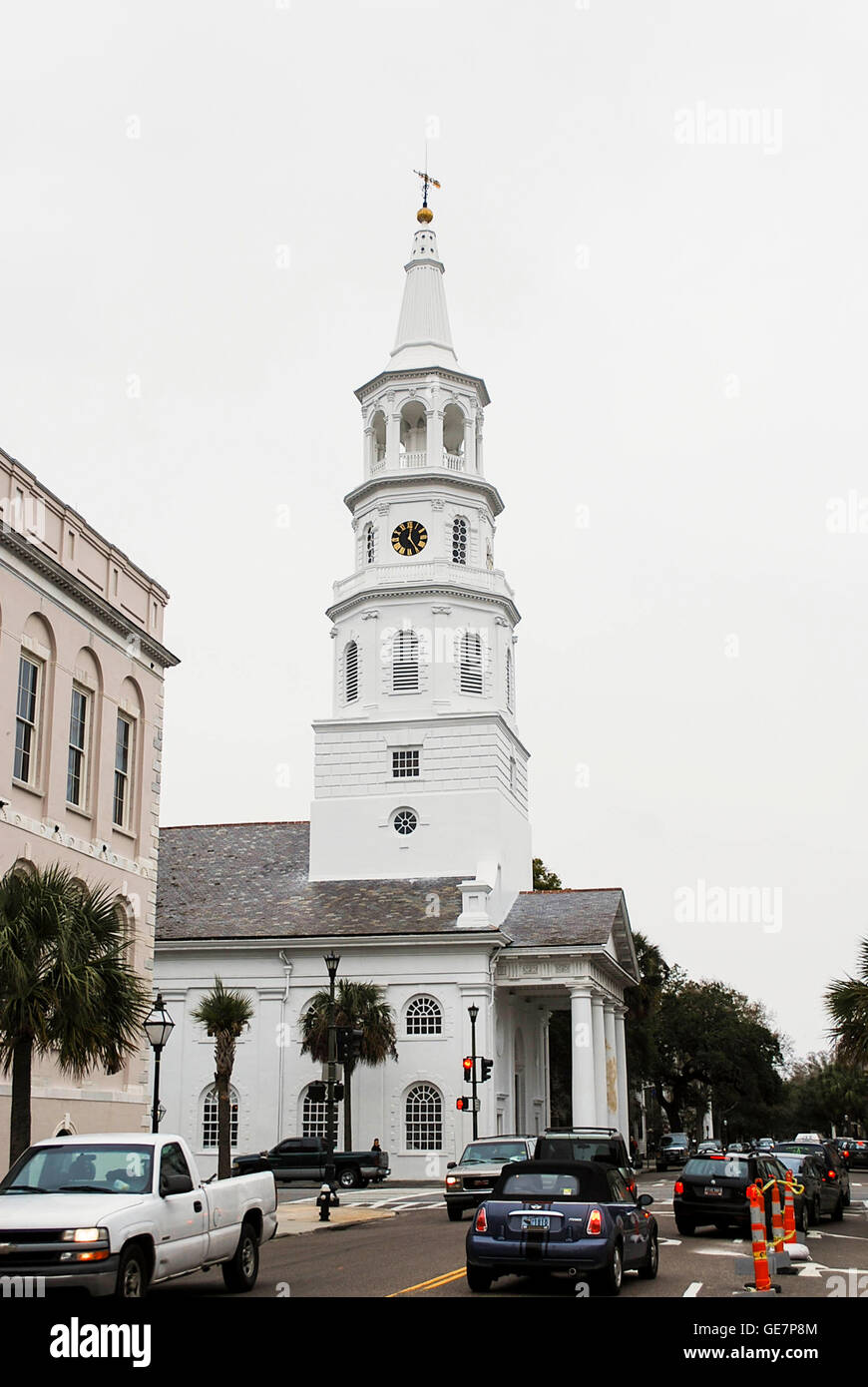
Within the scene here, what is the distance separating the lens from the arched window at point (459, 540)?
5884 cm

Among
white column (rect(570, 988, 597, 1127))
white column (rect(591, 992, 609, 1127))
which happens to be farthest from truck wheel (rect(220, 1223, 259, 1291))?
white column (rect(591, 992, 609, 1127))

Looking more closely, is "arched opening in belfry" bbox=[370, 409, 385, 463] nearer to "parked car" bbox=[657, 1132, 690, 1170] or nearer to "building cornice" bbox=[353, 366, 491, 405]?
"building cornice" bbox=[353, 366, 491, 405]

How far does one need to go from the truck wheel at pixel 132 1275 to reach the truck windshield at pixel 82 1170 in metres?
0.77

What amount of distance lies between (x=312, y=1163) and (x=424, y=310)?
35080 mm

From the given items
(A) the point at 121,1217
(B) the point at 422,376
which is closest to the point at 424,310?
(B) the point at 422,376

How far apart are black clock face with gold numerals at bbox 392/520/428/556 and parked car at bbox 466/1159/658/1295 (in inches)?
1707

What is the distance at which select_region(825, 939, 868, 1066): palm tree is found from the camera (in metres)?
26.8

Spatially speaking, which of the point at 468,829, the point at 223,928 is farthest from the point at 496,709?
the point at 223,928

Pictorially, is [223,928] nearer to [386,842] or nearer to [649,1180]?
[386,842]

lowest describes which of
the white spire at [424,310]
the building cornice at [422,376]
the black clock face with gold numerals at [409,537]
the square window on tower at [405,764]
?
the square window on tower at [405,764]

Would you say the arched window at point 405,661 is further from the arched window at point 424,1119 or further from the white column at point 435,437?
the arched window at point 424,1119

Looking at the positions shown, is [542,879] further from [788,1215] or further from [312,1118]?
[788,1215]

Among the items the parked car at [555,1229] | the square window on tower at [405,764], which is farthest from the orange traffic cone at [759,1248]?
the square window on tower at [405,764]
